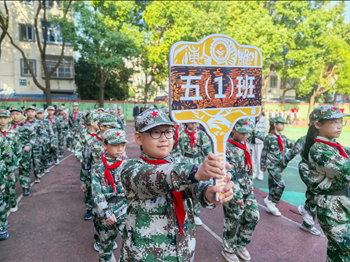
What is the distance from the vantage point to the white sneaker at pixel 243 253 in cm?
394

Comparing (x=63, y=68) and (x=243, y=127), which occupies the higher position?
(x=63, y=68)

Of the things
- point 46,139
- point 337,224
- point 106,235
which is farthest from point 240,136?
point 46,139

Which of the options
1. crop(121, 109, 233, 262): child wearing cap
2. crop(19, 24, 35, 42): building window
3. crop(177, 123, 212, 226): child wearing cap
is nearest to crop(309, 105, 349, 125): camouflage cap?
crop(121, 109, 233, 262): child wearing cap

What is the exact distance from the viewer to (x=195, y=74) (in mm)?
1747

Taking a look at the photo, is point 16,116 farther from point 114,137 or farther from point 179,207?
point 179,207

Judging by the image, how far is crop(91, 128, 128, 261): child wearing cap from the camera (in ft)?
11.0

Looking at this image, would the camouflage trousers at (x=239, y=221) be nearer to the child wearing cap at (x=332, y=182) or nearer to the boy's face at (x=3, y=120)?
the child wearing cap at (x=332, y=182)

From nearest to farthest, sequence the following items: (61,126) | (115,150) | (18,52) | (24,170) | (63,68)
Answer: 1. (115,150)
2. (24,170)
3. (61,126)
4. (18,52)
5. (63,68)

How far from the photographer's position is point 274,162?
5641mm

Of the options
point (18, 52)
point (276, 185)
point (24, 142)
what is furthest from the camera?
point (18, 52)

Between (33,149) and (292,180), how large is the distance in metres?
8.48

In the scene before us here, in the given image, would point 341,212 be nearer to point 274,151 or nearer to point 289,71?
point 274,151

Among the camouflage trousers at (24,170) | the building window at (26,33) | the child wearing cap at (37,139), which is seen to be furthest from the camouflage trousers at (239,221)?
the building window at (26,33)

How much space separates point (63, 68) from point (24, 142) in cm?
2295
